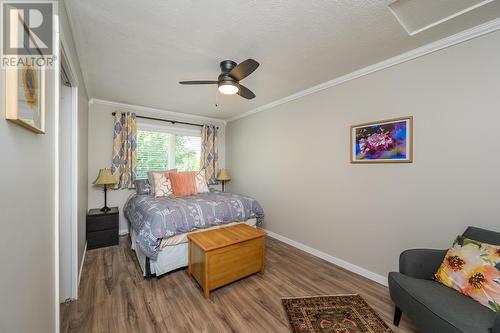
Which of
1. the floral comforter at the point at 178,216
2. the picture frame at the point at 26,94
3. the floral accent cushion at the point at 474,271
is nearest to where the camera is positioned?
the picture frame at the point at 26,94

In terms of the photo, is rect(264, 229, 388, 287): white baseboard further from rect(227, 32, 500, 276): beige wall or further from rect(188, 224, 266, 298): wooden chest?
rect(188, 224, 266, 298): wooden chest

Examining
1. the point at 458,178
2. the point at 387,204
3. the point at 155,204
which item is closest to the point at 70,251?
the point at 155,204

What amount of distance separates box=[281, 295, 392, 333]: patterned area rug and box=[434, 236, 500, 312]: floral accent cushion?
0.65 m

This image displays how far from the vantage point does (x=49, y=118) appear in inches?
45.2

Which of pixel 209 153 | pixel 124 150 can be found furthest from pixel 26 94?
Answer: pixel 209 153

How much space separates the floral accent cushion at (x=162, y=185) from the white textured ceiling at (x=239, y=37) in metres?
1.48

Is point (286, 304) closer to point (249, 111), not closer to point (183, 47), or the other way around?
point (183, 47)

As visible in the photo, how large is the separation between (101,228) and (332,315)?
3.27 meters

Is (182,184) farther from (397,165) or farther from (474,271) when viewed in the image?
(474,271)

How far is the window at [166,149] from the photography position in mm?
4086

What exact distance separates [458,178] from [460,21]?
1296 mm

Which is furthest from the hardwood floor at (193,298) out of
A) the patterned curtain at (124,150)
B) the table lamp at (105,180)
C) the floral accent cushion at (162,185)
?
the patterned curtain at (124,150)

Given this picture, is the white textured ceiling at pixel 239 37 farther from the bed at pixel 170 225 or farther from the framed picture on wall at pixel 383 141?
the bed at pixel 170 225

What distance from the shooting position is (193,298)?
207 cm
